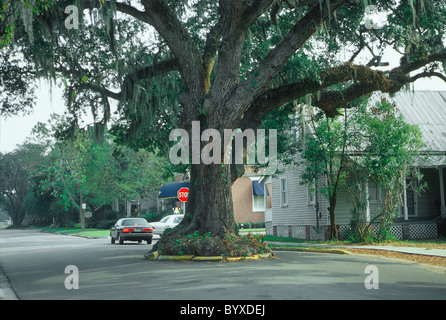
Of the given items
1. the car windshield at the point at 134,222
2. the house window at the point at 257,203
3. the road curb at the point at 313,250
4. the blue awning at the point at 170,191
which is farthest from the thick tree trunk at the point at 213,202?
the house window at the point at 257,203

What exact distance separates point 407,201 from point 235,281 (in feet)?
68.6

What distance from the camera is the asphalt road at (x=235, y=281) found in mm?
9045

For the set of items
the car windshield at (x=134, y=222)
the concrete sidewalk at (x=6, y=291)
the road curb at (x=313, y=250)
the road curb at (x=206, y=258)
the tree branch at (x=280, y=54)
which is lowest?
the concrete sidewalk at (x=6, y=291)

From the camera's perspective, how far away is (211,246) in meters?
15.8

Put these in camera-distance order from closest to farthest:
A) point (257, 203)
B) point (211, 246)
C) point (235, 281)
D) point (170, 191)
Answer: point (235, 281)
point (211, 246)
point (170, 191)
point (257, 203)

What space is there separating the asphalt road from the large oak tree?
11.7ft

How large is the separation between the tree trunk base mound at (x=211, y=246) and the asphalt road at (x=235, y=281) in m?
0.82

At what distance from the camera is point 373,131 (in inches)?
887

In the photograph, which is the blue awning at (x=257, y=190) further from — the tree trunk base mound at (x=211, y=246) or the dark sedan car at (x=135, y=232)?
the tree trunk base mound at (x=211, y=246)

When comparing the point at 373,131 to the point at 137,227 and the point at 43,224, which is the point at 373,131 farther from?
the point at 43,224

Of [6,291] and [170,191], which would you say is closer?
[6,291]

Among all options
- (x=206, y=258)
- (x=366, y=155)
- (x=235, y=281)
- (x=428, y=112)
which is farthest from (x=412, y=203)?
(x=235, y=281)

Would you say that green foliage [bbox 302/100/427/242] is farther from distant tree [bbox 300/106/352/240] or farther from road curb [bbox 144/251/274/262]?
road curb [bbox 144/251/274/262]

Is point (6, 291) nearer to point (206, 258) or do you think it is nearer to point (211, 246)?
point (206, 258)
